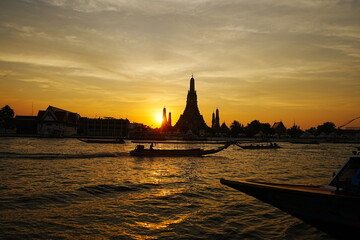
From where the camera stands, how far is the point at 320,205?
8.33 meters

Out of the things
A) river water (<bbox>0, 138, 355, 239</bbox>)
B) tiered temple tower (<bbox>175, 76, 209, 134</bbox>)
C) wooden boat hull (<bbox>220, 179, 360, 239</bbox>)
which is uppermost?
tiered temple tower (<bbox>175, 76, 209, 134</bbox>)

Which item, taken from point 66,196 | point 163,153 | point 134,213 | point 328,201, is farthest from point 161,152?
point 328,201

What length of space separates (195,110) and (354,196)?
167 m

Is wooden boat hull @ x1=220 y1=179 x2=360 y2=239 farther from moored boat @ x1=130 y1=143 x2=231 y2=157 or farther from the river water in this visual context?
moored boat @ x1=130 y1=143 x2=231 y2=157

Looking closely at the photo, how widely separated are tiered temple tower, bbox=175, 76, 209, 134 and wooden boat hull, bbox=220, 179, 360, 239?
15608 centimetres

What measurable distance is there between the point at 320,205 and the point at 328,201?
10.6 inches

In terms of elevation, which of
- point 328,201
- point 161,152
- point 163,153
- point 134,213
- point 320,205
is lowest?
point 134,213

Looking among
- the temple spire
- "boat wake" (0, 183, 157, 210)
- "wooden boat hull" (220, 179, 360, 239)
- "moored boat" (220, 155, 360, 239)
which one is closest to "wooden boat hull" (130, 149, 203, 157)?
"boat wake" (0, 183, 157, 210)

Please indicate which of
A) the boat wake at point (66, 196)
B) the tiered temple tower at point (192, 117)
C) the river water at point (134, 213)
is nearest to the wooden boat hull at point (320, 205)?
the river water at point (134, 213)

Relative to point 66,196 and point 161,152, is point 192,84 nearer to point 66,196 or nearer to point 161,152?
point 161,152

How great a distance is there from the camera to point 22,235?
9.50 metres

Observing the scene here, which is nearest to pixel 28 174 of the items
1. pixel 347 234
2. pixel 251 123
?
pixel 347 234

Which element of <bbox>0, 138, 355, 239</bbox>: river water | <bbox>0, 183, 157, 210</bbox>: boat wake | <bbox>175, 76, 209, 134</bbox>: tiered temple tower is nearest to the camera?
<bbox>0, 138, 355, 239</bbox>: river water

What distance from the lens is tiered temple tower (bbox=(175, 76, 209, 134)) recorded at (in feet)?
553
